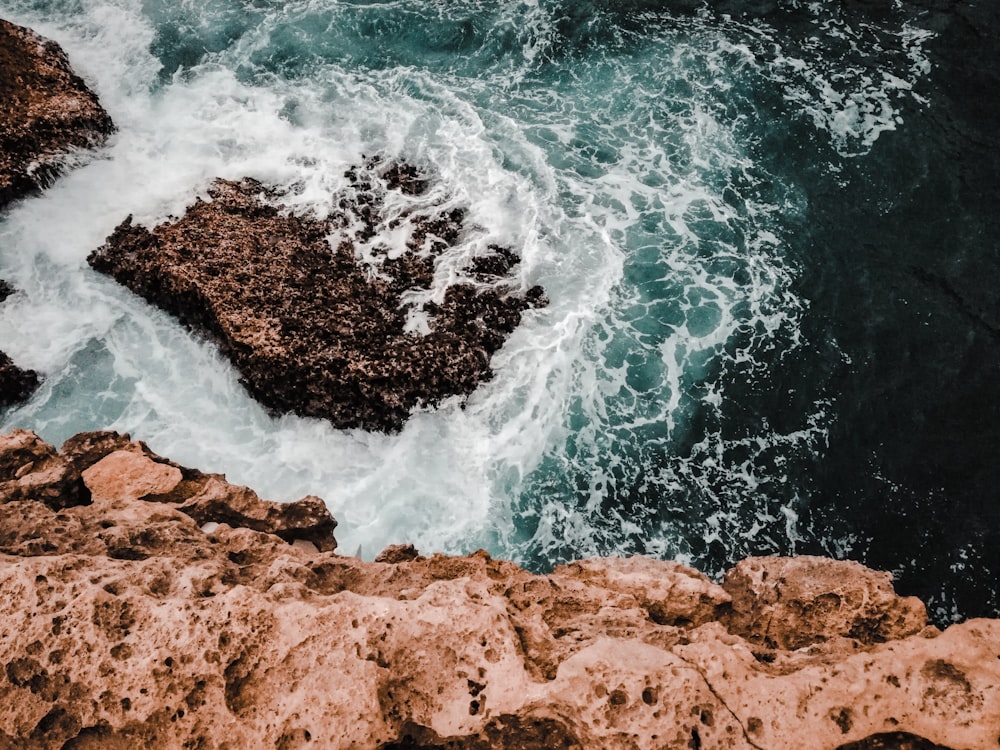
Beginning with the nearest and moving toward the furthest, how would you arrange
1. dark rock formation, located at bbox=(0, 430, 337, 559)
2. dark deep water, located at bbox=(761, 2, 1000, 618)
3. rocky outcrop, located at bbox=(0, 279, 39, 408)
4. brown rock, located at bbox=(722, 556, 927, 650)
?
1. brown rock, located at bbox=(722, 556, 927, 650)
2. dark rock formation, located at bbox=(0, 430, 337, 559)
3. dark deep water, located at bbox=(761, 2, 1000, 618)
4. rocky outcrop, located at bbox=(0, 279, 39, 408)

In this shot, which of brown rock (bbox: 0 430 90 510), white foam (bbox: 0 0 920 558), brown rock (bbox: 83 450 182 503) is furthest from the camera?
white foam (bbox: 0 0 920 558)

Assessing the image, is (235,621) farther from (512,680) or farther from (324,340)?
(324,340)

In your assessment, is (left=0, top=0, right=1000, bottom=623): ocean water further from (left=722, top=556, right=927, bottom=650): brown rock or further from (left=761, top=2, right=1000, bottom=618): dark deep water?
(left=722, top=556, right=927, bottom=650): brown rock

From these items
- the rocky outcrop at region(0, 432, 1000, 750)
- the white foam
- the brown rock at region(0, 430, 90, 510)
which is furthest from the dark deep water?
the brown rock at region(0, 430, 90, 510)

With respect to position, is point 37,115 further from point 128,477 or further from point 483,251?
point 128,477

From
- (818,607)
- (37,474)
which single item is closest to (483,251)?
(37,474)

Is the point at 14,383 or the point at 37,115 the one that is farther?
the point at 37,115

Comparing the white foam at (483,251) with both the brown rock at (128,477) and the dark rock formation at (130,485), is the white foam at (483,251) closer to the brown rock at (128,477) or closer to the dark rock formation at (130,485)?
the dark rock formation at (130,485)
